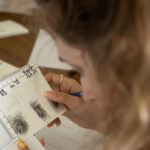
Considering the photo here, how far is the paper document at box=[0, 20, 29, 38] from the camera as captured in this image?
961 millimetres

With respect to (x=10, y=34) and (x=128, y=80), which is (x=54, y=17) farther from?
(x=10, y=34)

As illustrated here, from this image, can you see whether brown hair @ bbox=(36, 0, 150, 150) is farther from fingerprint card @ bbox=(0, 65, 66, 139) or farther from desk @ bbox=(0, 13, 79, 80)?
desk @ bbox=(0, 13, 79, 80)

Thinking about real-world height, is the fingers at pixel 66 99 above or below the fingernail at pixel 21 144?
above

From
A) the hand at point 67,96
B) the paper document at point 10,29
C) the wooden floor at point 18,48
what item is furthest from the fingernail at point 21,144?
the paper document at point 10,29

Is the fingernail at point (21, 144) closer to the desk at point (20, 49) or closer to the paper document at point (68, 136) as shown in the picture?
the paper document at point (68, 136)

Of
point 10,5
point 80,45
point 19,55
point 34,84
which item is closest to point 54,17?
point 80,45

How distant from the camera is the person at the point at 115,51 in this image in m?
0.36

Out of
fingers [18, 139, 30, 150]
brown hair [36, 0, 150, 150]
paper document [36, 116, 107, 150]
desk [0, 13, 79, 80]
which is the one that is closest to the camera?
brown hair [36, 0, 150, 150]

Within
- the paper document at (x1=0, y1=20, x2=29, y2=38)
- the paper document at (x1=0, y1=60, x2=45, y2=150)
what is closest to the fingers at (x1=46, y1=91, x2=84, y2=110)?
the paper document at (x1=0, y1=60, x2=45, y2=150)

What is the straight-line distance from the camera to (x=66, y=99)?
673 mm

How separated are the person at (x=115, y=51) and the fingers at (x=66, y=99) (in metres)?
0.20

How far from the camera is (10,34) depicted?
37.9 inches

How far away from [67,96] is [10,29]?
17.1 inches

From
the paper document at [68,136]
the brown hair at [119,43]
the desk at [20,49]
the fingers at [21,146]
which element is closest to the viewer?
the brown hair at [119,43]
